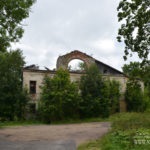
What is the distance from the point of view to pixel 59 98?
1550 inches

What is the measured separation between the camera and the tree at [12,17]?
1593cm

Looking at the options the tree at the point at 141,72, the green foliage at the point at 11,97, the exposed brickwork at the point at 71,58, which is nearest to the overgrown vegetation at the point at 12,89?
the green foliage at the point at 11,97

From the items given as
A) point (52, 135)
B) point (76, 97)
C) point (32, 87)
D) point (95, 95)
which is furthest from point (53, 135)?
point (32, 87)

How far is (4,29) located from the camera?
16.6 meters

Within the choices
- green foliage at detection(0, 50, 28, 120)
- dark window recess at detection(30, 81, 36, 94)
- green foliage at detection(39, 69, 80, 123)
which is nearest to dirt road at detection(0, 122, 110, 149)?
green foliage at detection(39, 69, 80, 123)

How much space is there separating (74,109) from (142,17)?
22.6m

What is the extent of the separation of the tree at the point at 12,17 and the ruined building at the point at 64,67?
86.9 feet

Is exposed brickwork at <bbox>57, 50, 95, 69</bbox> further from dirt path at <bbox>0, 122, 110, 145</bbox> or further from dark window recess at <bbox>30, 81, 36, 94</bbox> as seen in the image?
dirt path at <bbox>0, 122, 110, 145</bbox>

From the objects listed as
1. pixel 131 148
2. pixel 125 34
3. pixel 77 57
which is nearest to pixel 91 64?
pixel 77 57

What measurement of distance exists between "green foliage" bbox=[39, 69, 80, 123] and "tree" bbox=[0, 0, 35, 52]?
22.3 metres

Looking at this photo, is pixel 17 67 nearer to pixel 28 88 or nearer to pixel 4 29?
pixel 28 88

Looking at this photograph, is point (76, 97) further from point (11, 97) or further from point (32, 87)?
point (11, 97)

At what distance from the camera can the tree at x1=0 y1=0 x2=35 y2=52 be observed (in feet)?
52.3

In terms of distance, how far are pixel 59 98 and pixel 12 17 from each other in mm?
23548
